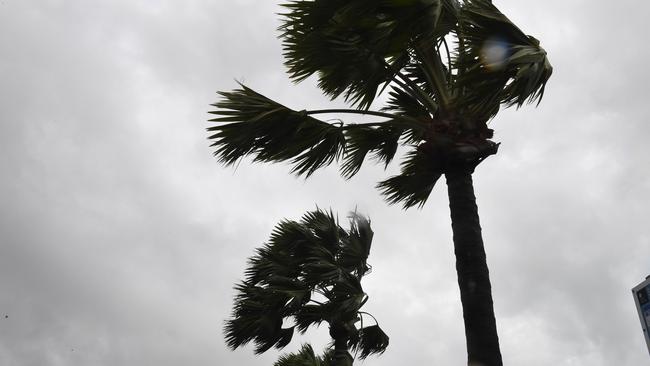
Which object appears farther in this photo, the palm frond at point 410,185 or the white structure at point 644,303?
the white structure at point 644,303

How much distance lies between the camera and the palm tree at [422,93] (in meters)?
4.98

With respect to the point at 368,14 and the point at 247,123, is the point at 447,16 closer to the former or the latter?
the point at 368,14

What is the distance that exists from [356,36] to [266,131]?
133cm

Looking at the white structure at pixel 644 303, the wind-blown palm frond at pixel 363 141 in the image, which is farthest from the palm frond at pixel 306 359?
the white structure at pixel 644 303

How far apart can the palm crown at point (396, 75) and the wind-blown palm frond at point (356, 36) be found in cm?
1

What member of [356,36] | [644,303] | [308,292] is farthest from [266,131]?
[644,303]

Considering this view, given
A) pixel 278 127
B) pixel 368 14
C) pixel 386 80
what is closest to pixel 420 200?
pixel 386 80

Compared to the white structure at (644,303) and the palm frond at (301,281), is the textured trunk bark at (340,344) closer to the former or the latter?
the palm frond at (301,281)

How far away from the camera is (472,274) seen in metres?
5.01

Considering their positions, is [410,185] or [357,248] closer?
[410,185]

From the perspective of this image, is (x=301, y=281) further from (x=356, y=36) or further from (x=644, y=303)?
(x=644, y=303)

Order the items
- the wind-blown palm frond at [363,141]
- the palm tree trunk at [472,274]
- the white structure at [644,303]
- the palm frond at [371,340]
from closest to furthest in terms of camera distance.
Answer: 1. the palm tree trunk at [472,274]
2. the wind-blown palm frond at [363,141]
3. the palm frond at [371,340]
4. the white structure at [644,303]

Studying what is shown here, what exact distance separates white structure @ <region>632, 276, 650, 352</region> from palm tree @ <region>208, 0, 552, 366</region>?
1694cm

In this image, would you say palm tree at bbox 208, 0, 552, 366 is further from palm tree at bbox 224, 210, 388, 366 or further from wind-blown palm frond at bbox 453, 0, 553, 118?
palm tree at bbox 224, 210, 388, 366
